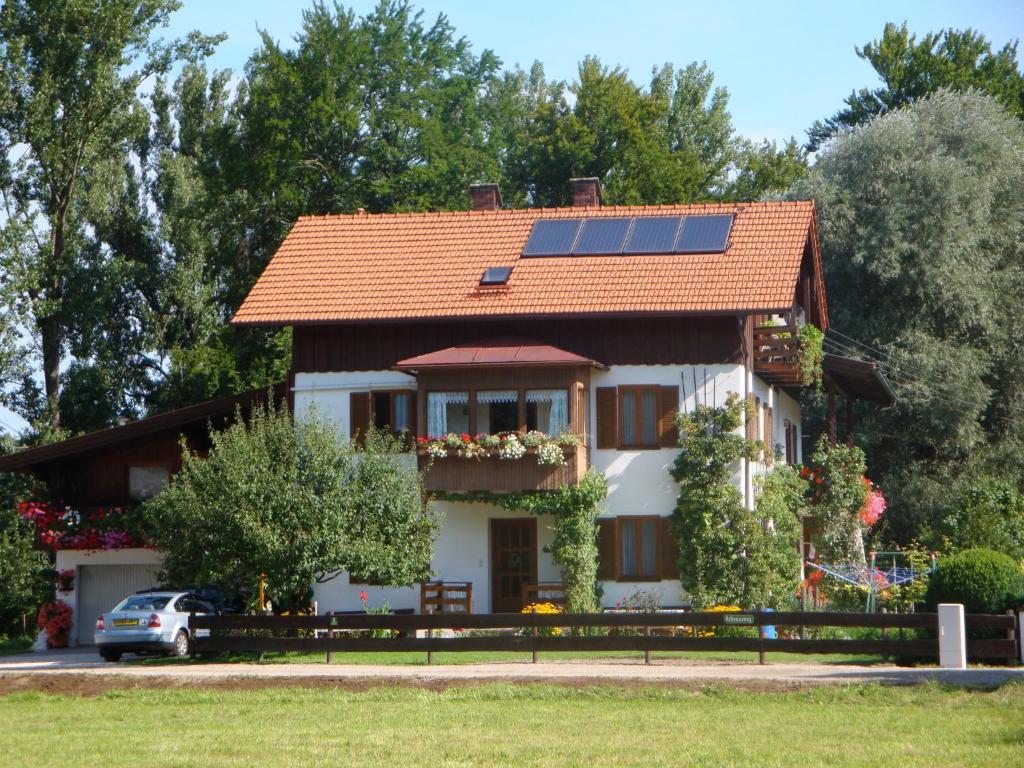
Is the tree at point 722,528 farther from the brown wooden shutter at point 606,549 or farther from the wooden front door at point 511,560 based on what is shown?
the wooden front door at point 511,560

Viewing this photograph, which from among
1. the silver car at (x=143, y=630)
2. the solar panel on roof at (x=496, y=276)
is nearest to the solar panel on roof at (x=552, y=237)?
the solar panel on roof at (x=496, y=276)

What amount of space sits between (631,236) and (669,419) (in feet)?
16.5

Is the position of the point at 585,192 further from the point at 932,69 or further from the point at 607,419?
the point at 932,69

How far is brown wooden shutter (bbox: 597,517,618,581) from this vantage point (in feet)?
103

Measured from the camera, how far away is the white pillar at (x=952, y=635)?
21484 mm

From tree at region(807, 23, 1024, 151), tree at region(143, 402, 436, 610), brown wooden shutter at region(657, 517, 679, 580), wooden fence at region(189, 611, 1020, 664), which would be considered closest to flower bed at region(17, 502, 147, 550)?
tree at region(143, 402, 436, 610)

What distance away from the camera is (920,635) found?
81.5ft

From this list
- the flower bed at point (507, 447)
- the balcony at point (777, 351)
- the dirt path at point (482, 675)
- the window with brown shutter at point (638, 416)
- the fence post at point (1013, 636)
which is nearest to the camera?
the dirt path at point (482, 675)

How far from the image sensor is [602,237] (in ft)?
113

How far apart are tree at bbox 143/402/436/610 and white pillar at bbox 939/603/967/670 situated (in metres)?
10.2

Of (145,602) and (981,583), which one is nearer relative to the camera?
(981,583)

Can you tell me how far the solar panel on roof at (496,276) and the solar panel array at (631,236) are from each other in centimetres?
98

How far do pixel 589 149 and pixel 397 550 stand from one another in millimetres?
27241

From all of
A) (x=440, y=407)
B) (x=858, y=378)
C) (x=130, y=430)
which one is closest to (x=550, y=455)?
(x=440, y=407)
